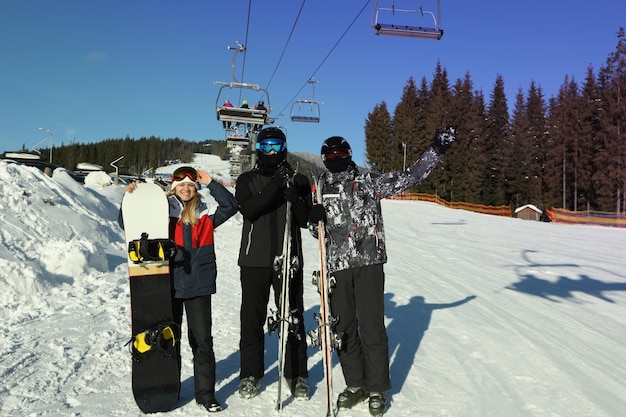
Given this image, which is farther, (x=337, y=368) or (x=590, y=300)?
(x=590, y=300)

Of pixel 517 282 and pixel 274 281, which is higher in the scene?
pixel 274 281

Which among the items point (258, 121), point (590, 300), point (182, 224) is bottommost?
point (590, 300)

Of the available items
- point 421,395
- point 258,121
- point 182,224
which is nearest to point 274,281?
point 182,224

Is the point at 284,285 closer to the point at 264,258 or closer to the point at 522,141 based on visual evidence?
the point at 264,258

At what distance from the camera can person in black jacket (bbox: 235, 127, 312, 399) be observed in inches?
135

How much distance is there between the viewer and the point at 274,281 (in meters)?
3.50

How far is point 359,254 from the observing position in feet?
10.9

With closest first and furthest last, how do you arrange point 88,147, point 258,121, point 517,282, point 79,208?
1. point 517,282
2. point 79,208
3. point 258,121
4. point 88,147

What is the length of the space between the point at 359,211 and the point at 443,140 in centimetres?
84

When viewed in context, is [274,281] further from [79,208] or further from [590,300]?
[79,208]

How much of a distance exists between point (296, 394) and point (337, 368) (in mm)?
880

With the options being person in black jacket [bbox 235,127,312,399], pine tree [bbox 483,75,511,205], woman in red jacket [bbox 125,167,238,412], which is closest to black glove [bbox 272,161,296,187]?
person in black jacket [bbox 235,127,312,399]

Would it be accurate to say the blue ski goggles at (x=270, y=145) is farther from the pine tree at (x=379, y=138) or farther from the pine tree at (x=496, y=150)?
the pine tree at (x=379, y=138)

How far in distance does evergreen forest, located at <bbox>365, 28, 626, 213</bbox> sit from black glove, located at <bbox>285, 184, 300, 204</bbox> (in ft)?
153
